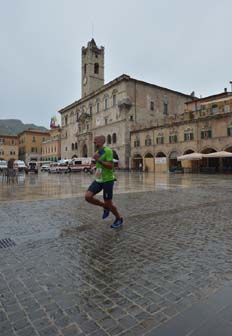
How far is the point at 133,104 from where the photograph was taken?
1761 inches

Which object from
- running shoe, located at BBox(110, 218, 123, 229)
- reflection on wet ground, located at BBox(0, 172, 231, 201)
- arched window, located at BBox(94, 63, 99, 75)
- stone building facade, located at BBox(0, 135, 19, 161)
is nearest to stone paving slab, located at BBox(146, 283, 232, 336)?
running shoe, located at BBox(110, 218, 123, 229)

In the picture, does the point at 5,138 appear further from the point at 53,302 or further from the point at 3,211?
the point at 53,302

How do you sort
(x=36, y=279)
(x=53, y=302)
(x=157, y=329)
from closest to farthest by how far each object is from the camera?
(x=157, y=329), (x=53, y=302), (x=36, y=279)

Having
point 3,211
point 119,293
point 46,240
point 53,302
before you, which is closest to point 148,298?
point 119,293

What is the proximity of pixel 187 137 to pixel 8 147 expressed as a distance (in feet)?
223

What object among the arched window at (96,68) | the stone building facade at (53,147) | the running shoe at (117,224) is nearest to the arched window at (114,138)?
the arched window at (96,68)

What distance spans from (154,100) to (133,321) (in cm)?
4930

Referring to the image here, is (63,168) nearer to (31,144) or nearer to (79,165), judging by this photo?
(79,165)

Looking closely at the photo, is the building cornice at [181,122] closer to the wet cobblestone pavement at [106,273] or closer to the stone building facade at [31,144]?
the wet cobblestone pavement at [106,273]

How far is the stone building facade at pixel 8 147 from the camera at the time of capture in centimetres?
8069

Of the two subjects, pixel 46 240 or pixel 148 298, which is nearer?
pixel 148 298

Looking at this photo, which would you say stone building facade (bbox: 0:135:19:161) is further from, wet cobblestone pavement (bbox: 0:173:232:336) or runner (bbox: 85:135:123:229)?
runner (bbox: 85:135:123:229)

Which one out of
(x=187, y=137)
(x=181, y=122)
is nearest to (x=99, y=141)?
(x=187, y=137)

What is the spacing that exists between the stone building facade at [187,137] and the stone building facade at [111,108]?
2.37 meters
